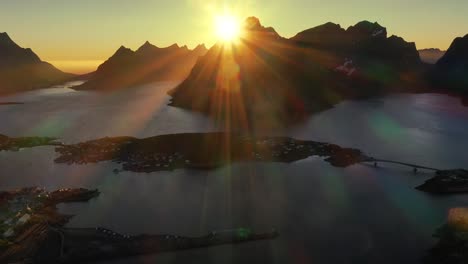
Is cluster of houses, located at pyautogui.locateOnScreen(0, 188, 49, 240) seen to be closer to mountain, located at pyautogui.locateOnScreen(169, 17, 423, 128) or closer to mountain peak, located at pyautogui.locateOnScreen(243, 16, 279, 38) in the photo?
mountain, located at pyautogui.locateOnScreen(169, 17, 423, 128)

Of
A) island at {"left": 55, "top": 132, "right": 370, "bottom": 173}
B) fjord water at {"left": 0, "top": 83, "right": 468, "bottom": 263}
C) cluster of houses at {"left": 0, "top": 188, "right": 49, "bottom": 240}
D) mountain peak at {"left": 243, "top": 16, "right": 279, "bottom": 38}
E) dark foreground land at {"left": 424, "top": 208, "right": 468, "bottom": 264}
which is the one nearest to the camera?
dark foreground land at {"left": 424, "top": 208, "right": 468, "bottom": 264}

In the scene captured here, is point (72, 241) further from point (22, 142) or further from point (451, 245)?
point (22, 142)

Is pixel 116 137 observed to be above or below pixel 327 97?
below

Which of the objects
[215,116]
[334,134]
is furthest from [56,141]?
[334,134]

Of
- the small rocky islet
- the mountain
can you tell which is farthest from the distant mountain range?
the small rocky islet

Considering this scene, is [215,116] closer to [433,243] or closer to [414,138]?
[414,138]

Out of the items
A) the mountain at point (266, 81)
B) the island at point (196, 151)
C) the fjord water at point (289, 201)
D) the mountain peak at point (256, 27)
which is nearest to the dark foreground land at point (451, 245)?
the fjord water at point (289, 201)

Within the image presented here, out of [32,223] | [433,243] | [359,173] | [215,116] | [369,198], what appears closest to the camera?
[433,243]
